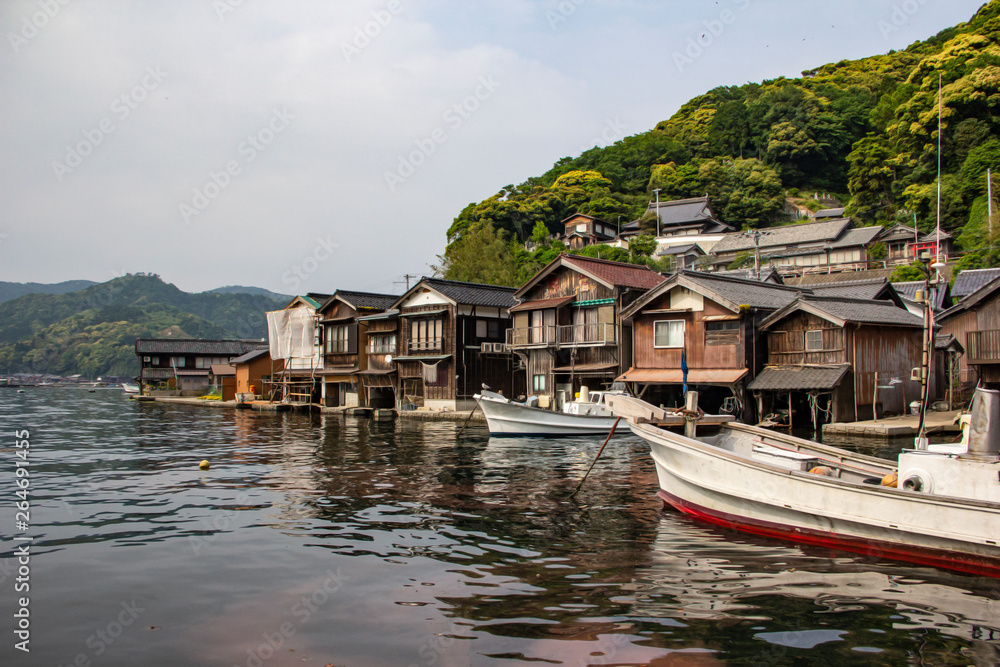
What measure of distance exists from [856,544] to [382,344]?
40870 mm

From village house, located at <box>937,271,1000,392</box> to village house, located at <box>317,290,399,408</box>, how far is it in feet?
115

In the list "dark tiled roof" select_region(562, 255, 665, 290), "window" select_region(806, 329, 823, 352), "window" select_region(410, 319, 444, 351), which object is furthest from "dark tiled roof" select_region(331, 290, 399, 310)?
"window" select_region(806, 329, 823, 352)

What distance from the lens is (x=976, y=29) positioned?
70.8m

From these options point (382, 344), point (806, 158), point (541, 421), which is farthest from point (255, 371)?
point (806, 158)

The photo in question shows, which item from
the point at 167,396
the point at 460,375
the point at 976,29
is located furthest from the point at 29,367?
the point at 976,29

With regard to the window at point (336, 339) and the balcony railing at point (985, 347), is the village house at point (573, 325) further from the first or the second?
the window at point (336, 339)

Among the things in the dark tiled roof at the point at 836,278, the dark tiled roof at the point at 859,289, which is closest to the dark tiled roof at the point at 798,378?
the dark tiled roof at the point at 859,289

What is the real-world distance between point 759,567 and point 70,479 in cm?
1852

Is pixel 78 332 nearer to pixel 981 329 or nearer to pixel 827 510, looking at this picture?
pixel 981 329

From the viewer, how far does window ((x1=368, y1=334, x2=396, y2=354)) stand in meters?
47.6

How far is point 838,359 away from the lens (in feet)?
91.0

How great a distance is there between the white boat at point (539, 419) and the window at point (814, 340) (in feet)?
30.4

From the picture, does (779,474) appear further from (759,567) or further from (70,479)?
(70,479)

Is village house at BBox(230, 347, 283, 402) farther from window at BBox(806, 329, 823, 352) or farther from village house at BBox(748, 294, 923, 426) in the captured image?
window at BBox(806, 329, 823, 352)
